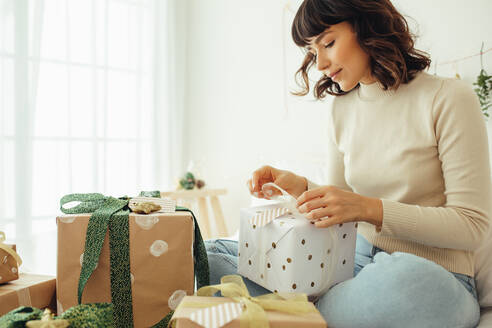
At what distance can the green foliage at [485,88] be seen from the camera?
122cm

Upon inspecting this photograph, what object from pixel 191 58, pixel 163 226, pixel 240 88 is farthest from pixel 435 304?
pixel 191 58

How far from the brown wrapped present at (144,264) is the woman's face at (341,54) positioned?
533 mm

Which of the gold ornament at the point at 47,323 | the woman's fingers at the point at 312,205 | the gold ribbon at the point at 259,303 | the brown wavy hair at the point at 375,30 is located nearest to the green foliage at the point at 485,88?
the brown wavy hair at the point at 375,30

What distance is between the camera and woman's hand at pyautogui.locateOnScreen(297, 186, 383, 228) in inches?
27.3

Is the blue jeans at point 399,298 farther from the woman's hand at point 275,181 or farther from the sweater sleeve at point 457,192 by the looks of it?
the woman's hand at point 275,181

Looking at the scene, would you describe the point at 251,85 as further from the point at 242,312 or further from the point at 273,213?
the point at 242,312

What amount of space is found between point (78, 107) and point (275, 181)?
1572 millimetres

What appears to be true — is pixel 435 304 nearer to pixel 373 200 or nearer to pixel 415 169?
pixel 373 200

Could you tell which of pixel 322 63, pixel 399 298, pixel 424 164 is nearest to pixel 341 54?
pixel 322 63

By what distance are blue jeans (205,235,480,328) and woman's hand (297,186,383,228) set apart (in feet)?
0.33

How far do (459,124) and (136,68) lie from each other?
2.02 metres

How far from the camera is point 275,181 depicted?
1.00m

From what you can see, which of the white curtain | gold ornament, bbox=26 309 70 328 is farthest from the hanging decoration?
the white curtain

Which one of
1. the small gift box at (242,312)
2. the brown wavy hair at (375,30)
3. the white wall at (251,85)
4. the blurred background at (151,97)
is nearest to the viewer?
the small gift box at (242,312)
